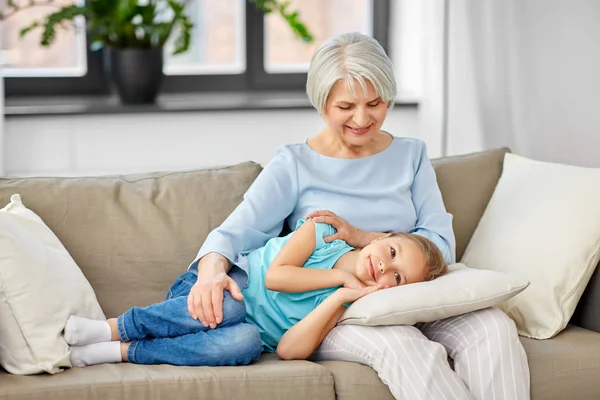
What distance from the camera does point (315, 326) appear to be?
2.11 m

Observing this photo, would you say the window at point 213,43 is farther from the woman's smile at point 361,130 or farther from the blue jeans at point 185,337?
the blue jeans at point 185,337

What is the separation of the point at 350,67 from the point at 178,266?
705 mm

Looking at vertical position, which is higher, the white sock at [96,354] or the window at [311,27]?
the window at [311,27]

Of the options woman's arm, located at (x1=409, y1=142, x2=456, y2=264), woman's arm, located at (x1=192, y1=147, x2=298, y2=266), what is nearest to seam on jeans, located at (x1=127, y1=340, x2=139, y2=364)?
woman's arm, located at (x1=192, y1=147, x2=298, y2=266)

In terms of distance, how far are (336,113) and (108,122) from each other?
1217mm

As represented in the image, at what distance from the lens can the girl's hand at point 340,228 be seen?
7.50 feet

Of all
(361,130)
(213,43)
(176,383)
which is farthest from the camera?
(213,43)

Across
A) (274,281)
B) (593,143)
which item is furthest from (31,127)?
(593,143)

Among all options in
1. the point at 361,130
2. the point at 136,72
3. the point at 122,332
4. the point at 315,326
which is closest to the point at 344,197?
the point at 361,130

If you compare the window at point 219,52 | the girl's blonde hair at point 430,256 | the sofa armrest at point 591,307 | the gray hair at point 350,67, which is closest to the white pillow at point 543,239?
the sofa armrest at point 591,307

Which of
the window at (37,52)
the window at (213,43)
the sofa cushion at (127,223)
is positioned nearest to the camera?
the sofa cushion at (127,223)

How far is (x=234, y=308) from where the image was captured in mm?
2125

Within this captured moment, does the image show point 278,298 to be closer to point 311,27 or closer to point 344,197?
point 344,197

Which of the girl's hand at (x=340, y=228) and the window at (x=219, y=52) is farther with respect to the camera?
the window at (x=219, y=52)
